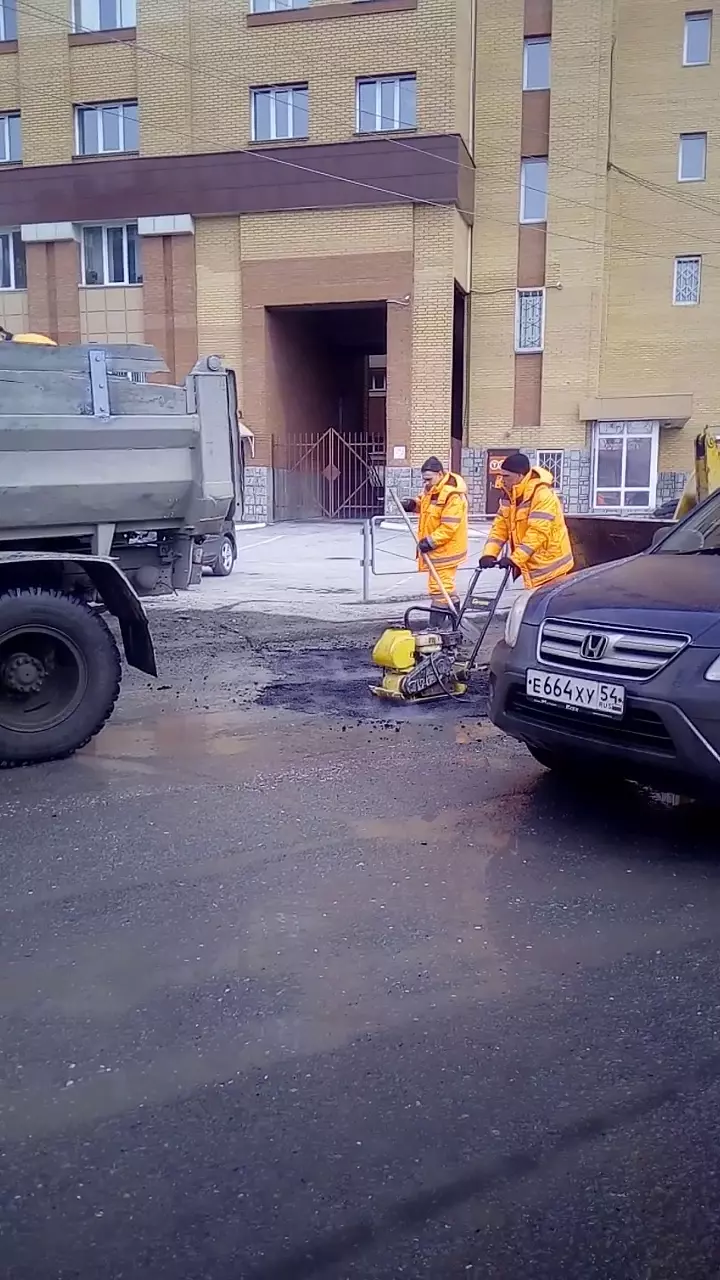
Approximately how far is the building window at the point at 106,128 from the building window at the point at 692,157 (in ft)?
48.5

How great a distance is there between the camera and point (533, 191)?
96.8 ft

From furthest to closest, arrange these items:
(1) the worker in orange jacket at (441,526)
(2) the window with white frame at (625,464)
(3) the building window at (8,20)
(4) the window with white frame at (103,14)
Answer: (2) the window with white frame at (625,464)
(3) the building window at (8,20)
(4) the window with white frame at (103,14)
(1) the worker in orange jacket at (441,526)

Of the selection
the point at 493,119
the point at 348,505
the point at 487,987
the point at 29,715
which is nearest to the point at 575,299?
the point at 493,119

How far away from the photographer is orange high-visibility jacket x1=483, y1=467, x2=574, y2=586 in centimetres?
803

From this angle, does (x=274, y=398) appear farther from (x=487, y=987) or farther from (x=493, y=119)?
(x=487, y=987)

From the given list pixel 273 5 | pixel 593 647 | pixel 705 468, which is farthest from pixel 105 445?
pixel 273 5

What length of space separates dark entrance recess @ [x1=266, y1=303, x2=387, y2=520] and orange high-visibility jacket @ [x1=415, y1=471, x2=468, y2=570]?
2013 cm

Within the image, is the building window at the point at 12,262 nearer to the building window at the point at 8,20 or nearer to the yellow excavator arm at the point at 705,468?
the building window at the point at 8,20

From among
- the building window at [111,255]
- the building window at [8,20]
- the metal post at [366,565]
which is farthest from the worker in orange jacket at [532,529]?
the building window at [8,20]

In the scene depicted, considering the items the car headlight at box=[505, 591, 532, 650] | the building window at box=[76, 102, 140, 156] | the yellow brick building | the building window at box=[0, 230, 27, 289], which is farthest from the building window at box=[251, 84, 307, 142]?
the car headlight at box=[505, 591, 532, 650]

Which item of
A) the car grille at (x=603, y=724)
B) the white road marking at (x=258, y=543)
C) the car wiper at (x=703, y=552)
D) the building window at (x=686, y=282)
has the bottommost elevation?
the white road marking at (x=258, y=543)

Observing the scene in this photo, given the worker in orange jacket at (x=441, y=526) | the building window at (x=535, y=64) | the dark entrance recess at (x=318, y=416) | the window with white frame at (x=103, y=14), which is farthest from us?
the dark entrance recess at (x=318, y=416)

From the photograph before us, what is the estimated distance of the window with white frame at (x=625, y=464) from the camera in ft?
97.9

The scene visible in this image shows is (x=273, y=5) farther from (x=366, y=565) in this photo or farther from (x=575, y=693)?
(x=575, y=693)
